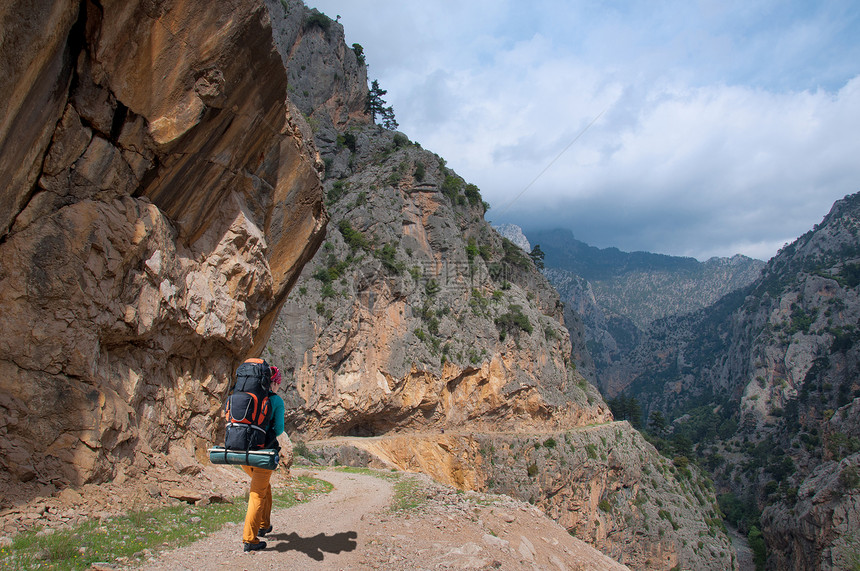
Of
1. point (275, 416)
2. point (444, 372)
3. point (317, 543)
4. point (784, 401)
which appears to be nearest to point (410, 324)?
point (444, 372)

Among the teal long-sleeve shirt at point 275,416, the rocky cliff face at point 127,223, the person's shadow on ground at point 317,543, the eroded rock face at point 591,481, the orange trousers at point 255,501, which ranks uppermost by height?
the rocky cliff face at point 127,223

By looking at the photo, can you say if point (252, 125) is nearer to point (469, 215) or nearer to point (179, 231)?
point (179, 231)

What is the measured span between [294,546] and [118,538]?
1996 mm

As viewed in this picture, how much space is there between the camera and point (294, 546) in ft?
19.3

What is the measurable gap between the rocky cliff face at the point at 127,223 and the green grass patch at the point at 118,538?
1.23m

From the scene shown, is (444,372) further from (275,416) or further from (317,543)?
(275,416)

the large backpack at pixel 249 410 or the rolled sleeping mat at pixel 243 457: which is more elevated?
the large backpack at pixel 249 410

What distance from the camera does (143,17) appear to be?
27.4ft

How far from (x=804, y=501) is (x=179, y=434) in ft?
190

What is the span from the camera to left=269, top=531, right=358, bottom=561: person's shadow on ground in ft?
18.9

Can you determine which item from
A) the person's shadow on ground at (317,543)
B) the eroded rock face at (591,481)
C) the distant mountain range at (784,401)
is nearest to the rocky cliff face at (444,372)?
the eroded rock face at (591,481)

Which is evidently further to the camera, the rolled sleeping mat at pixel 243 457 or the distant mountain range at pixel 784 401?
the distant mountain range at pixel 784 401

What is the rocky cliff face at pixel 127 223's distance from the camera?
22.4 ft

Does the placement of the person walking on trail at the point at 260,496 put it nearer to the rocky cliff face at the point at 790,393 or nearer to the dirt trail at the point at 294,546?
the dirt trail at the point at 294,546
